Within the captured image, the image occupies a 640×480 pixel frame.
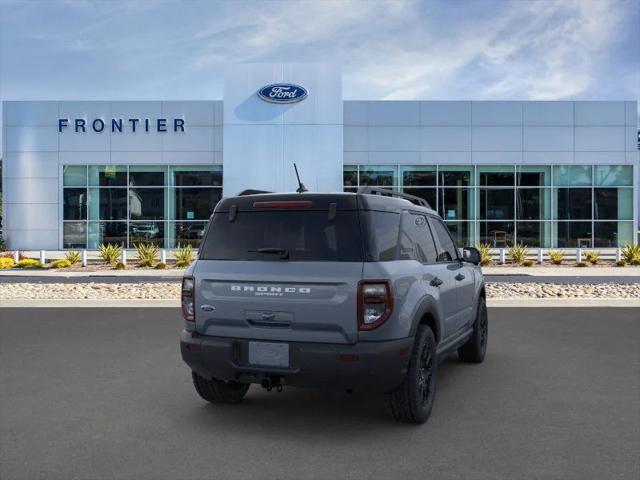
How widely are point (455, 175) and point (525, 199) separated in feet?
11.7

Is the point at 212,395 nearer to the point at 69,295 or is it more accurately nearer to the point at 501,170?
the point at 69,295

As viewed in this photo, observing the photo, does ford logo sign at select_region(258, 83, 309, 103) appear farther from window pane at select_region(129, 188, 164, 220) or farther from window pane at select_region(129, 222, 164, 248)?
window pane at select_region(129, 222, 164, 248)

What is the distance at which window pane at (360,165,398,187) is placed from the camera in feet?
98.0

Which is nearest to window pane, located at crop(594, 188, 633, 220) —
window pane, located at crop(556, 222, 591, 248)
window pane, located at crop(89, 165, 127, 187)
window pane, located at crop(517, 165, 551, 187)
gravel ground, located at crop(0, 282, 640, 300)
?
window pane, located at crop(556, 222, 591, 248)

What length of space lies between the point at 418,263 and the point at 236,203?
1610 mm

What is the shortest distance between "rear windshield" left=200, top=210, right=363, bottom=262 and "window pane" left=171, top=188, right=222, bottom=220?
25.3 meters

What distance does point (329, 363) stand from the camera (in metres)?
4.64

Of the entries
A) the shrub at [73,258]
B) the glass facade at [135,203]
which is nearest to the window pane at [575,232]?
the glass facade at [135,203]

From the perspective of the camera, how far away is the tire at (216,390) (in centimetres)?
553

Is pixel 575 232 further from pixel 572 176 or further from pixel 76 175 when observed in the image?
pixel 76 175

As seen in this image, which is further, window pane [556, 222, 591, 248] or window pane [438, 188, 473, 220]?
window pane [556, 222, 591, 248]

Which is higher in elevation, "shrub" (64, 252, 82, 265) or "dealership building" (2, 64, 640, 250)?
"dealership building" (2, 64, 640, 250)

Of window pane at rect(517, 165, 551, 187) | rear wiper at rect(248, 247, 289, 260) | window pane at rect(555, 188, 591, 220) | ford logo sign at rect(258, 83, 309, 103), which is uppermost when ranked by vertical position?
ford logo sign at rect(258, 83, 309, 103)

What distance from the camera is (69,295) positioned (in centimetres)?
1482
